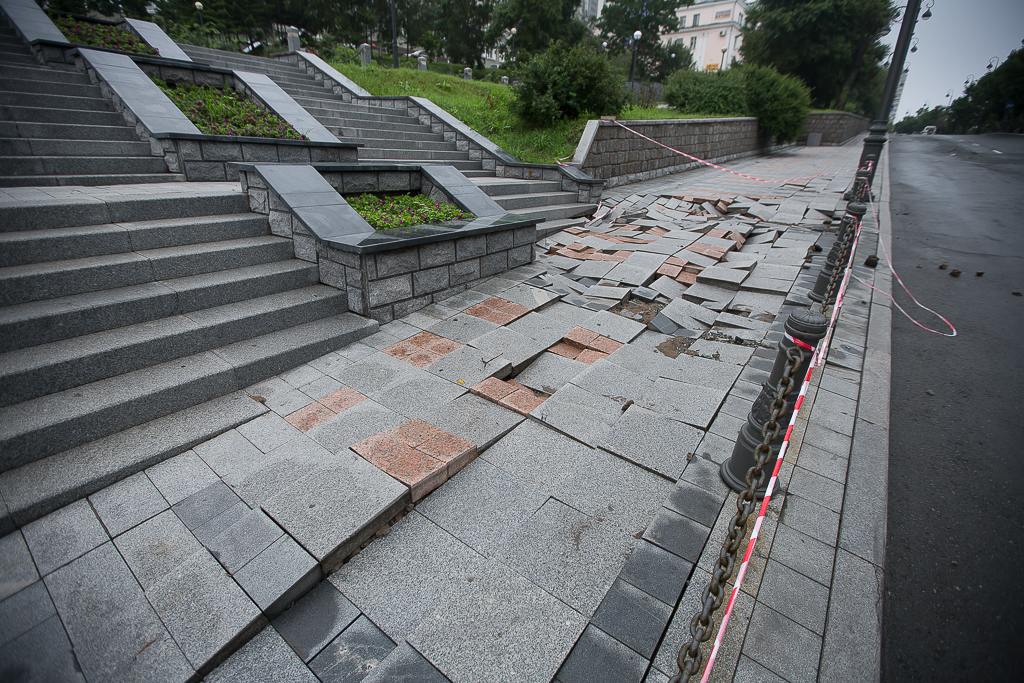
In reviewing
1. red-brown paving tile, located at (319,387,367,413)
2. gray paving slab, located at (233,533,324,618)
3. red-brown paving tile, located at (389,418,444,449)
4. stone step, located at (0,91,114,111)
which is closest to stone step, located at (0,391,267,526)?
red-brown paving tile, located at (319,387,367,413)

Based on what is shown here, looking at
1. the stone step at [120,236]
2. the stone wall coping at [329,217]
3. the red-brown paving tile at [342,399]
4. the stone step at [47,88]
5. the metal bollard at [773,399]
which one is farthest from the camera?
the stone step at [47,88]

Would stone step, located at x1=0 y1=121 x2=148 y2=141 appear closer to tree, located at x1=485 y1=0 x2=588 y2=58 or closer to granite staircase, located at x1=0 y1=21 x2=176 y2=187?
granite staircase, located at x1=0 y1=21 x2=176 y2=187

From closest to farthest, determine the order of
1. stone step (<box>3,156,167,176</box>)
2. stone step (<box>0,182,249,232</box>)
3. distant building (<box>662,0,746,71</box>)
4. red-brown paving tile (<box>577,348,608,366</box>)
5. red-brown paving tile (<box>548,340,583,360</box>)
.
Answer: stone step (<box>0,182,249,232</box>), red-brown paving tile (<box>577,348,608,366</box>), red-brown paving tile (<box>548,340,583,360</box>), stone step (<box>3,156,167,176</box>), distant building (<box>662,0,746,71</box>)

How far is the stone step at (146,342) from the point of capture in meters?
3.04

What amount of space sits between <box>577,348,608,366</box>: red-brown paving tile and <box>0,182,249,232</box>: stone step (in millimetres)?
4241

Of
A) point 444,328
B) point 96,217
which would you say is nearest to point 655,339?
point 444,328

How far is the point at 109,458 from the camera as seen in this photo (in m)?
2.84

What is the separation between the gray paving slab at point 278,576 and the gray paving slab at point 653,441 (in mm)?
1879

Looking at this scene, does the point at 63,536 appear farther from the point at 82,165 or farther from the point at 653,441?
the point at 82,165

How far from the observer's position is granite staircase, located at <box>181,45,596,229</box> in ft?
29.2

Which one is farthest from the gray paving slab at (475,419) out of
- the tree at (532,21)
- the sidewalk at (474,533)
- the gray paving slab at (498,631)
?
the tree at (532,21)

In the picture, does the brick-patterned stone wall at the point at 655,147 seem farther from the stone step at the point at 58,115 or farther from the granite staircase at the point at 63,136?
the stone step at the point at 58,115

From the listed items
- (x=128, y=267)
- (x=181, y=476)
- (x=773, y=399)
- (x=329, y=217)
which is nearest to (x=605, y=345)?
(x=773, y=399)

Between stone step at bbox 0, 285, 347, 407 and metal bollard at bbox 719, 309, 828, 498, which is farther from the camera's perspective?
stone step at bbox 0, 285, 347, 407
